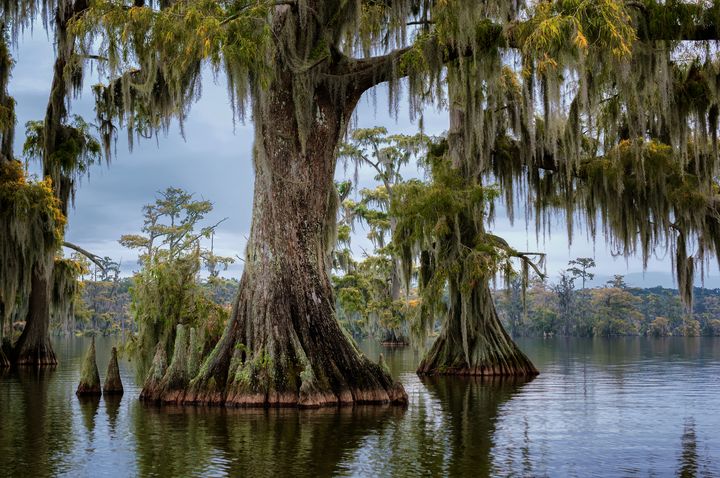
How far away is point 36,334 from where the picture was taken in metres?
32.8

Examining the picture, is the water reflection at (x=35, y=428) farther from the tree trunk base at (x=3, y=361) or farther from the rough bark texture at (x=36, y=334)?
the rough bark texture at (x=36, y=334)

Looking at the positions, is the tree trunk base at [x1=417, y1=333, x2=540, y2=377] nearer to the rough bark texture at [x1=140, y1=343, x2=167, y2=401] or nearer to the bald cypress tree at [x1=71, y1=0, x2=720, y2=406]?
the bald cypress tree at [x1=71, y1=0, x2=720, y2=406]

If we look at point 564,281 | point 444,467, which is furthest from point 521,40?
point 564,281

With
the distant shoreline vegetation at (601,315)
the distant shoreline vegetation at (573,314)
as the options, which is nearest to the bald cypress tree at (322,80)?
the distant shoreline vegetation at (573,314)

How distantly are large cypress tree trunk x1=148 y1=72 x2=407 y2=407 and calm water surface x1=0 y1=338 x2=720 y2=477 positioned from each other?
1.94 ft

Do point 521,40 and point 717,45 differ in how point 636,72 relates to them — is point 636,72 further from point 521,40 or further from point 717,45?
point 521,40

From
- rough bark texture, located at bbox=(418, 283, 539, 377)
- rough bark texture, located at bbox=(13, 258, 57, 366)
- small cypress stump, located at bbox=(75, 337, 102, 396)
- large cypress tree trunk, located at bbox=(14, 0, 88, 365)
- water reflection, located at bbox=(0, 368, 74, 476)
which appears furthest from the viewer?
rough bark texture, located at bbox=(13, 258, 57, 366)

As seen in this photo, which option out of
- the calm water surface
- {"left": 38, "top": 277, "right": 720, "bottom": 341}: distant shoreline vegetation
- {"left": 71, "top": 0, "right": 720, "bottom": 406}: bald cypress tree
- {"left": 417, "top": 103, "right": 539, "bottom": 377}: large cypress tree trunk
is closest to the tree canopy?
{"left": 71, "top": 0, "right": 720, "bottom": 406}: bald cypress tree

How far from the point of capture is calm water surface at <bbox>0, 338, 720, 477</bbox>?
10.6 meters

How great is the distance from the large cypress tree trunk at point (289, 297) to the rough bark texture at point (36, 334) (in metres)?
16.3

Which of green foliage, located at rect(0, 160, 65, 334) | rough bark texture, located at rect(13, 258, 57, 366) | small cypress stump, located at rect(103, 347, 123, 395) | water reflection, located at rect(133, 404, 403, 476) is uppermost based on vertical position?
green foliage, located at rect(0, 160, 65, 334)

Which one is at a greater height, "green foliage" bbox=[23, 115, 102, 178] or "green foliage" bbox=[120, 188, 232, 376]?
"green foliage" bbox=[23, 115, 102, 178]

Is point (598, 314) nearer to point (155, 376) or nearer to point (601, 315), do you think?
point (601, 315)

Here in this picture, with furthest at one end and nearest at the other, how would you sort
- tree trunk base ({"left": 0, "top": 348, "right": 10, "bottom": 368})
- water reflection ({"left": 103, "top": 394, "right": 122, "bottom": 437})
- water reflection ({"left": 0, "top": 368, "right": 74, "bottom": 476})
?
1. tree trunk base ({"left": 0, "top": 348, "right": 10, "bottom": 368})
2. water reflection ({"left": 103, "top": 394, "right": 122, "bottom": 437})
3. water reflection ({"left": 0, "top": 368, "right": 74, "bottom": 476})
